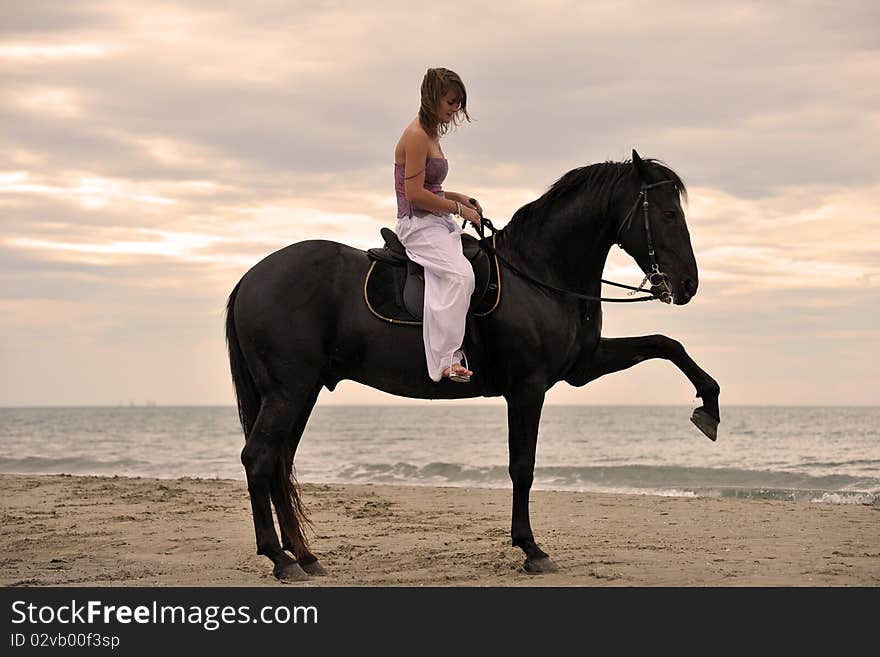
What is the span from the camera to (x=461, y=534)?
8.04 m

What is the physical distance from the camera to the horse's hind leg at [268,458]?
233 inches

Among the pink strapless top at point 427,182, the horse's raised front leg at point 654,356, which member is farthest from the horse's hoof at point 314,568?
the pink strapless top at point 427,182

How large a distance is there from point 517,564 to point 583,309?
1.80m

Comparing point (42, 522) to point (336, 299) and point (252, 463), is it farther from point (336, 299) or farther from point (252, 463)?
point (336, 299)

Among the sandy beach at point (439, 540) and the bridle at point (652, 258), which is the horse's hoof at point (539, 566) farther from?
the bridle at point (652, 258)

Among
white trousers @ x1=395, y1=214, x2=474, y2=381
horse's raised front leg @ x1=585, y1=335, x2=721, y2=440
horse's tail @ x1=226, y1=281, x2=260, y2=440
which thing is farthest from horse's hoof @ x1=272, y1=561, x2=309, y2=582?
horse's raised front leg @ x1=585, y1=335, x2=721, y2=440

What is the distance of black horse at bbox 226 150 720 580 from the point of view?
19.4ft

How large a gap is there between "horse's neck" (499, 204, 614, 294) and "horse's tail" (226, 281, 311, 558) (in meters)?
1.93

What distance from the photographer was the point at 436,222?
5996mm

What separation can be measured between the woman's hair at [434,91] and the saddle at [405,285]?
77cm

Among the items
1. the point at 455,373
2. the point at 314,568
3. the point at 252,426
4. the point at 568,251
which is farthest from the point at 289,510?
the point at 568,251

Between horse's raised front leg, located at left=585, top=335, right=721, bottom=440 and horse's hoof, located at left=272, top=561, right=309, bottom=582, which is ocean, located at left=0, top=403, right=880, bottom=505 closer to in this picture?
horse's raised front leg, located at left=585, top=335, right=721, bottom=440

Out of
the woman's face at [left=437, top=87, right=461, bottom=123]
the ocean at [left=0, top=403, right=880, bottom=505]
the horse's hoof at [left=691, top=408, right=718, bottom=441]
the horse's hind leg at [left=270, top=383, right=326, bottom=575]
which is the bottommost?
the ocean at [left=0, top=403, right=880, bottom=505]

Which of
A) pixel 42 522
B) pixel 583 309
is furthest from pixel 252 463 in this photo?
pixel 42 522
